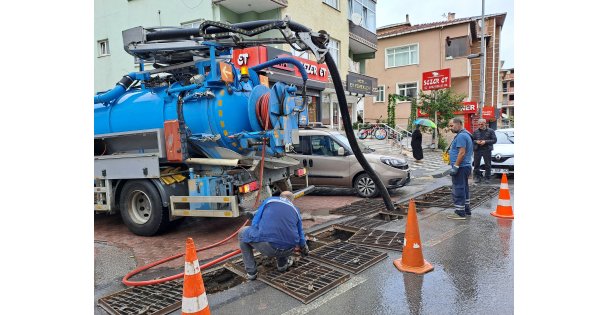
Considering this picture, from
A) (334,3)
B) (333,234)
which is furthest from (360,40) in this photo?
(333,234)

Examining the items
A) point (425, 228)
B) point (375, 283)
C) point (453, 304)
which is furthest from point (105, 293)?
point (425, 228)

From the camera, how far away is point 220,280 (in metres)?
4.54

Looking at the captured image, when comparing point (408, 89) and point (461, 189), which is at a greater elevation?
point (408, 89)

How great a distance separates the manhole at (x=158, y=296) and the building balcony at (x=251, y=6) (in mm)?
13558

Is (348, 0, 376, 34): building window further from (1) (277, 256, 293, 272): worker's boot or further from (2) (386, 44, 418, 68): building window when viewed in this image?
(1) (277, 256, 293, 272): worker's boot

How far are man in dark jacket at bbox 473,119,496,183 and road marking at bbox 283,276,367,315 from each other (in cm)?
784

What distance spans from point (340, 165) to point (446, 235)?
12.2ft

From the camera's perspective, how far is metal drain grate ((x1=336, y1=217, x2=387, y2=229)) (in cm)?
652

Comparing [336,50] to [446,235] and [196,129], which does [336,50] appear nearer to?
[196,129]

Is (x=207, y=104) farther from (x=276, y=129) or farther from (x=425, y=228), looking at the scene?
(x=425, y=228)

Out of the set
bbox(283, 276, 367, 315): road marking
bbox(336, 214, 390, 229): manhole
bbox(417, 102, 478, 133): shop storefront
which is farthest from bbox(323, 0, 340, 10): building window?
bbox(283, 276, 367, 315): road marking

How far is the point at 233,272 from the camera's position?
461cm

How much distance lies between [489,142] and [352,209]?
16.7 ft

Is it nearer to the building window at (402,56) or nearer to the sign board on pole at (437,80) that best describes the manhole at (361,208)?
the sign board on pole at (437,80)
